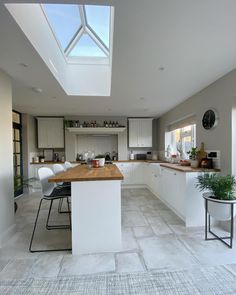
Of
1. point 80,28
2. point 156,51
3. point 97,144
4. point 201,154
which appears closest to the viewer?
point 156,51

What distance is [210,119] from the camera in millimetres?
2957

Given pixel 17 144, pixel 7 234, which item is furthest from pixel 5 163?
pixel 17 144

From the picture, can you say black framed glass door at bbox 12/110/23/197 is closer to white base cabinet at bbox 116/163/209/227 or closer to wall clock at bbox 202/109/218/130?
white base cabinet at bbox 116/163/209/227

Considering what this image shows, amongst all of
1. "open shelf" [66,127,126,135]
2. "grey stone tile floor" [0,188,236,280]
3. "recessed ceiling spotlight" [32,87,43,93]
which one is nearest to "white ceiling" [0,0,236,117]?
"recessed ceiling spotlight" [32,87,43,93]

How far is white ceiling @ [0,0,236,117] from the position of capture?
1.42 meters

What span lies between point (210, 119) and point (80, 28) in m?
2.52

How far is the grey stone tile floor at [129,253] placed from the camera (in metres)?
1.78

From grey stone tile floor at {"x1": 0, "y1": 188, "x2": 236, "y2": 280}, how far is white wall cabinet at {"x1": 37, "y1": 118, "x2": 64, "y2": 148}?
2793mm

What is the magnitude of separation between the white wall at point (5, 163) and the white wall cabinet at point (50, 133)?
9.87ft

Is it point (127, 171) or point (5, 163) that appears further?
point (127, 171)

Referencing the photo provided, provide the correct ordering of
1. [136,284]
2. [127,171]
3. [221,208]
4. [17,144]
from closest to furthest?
[136,284], [221,208], [17,144], [127,171]

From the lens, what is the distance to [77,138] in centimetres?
584

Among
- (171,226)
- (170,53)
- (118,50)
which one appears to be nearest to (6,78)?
(118,50)

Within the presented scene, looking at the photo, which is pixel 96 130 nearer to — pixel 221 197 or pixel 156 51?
pixel 156 51
